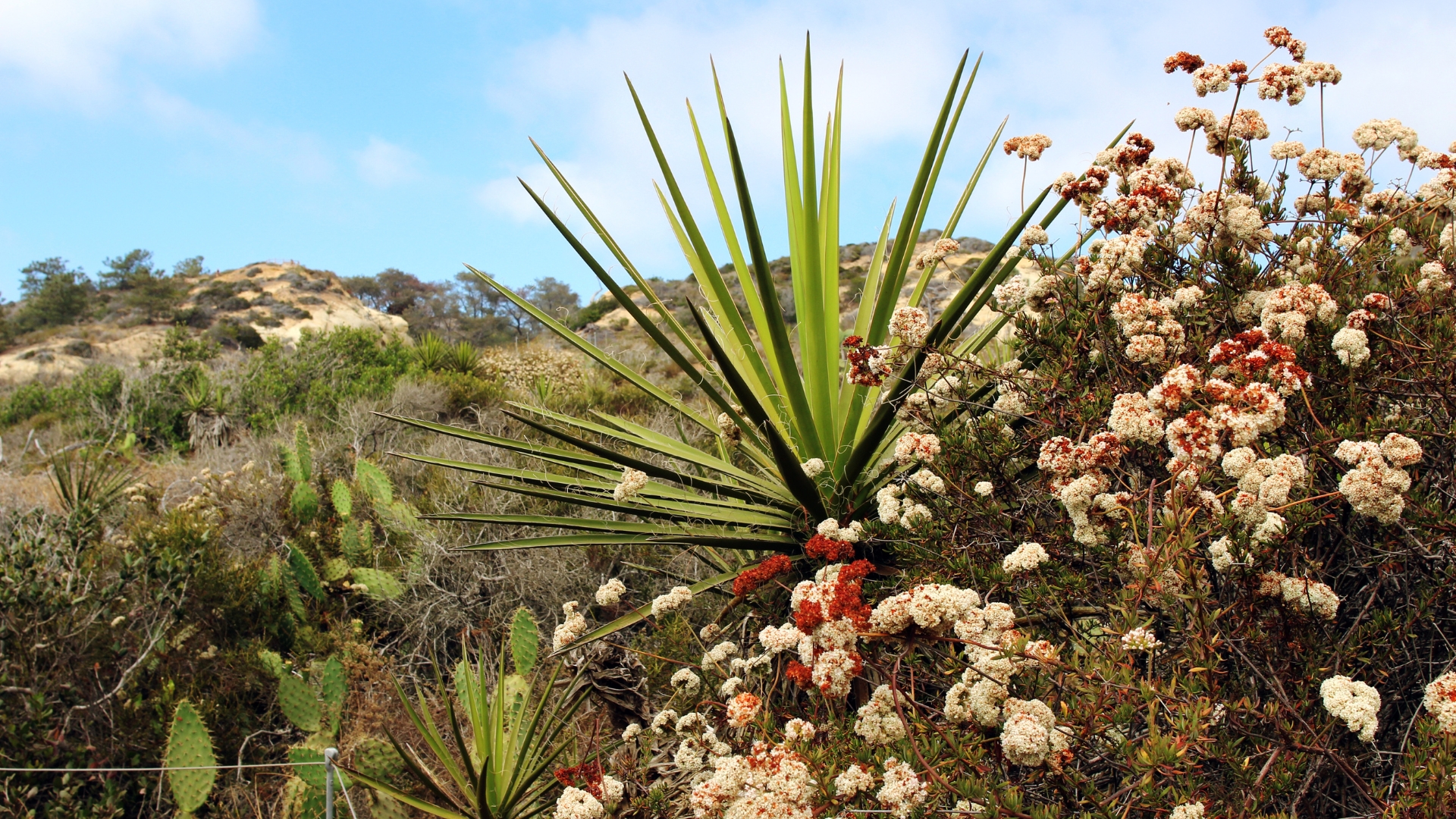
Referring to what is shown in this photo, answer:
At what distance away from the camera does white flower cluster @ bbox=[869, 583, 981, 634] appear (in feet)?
6.27

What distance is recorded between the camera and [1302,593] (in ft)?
6.39

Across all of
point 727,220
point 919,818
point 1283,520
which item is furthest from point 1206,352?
point 727,220

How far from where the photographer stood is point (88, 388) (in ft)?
37.8

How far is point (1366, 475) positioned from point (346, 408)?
8640 millimetres

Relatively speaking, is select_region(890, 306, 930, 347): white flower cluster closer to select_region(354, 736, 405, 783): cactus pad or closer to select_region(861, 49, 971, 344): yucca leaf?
select_region(861, 49, 971, 344): yucca leaf

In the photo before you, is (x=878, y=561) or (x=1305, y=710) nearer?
(x=1305, y=710)

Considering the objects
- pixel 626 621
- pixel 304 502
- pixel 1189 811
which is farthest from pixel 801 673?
pixel 304 502

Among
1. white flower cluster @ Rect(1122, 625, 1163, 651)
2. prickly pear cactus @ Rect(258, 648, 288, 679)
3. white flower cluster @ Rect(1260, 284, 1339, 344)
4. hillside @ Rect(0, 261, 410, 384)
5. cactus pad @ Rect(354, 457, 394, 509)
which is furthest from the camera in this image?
hillside @ Rect(0, 261, 410, 384)

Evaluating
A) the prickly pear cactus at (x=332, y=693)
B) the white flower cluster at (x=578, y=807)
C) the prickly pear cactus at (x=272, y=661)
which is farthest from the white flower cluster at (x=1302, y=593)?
the prickly pear cactus at (x=272, y=661)

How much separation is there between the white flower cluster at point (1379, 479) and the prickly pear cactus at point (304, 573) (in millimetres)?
5234

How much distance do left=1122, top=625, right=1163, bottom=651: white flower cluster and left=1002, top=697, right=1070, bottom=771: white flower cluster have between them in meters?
0.21

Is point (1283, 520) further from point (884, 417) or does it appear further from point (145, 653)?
point (145, 653)

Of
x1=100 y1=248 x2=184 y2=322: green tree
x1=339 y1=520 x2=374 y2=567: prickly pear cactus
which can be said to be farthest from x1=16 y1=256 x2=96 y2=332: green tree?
x1=339 y1=520 x2=374 y2=567: prickly pear cactus

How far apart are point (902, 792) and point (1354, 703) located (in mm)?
858
